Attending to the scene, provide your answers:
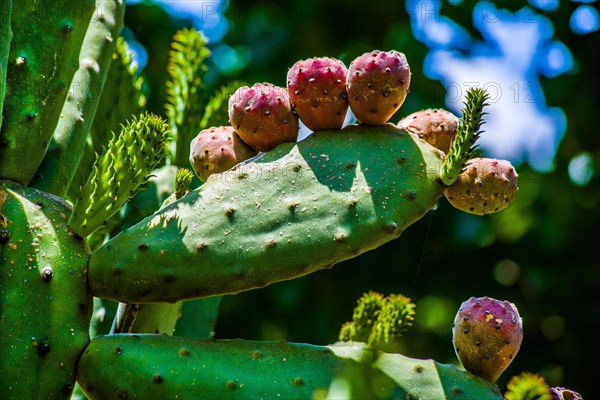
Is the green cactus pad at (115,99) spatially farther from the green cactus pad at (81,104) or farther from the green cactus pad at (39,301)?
the green cactus pad at (39,301)

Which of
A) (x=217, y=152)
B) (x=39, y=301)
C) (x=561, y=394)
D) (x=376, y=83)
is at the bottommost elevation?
(x=561, y=394)

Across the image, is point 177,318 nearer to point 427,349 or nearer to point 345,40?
point 427,349

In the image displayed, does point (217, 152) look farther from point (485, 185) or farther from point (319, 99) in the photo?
point (485, 185)

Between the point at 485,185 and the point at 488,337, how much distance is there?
0.80 ft

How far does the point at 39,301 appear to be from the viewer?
125cm

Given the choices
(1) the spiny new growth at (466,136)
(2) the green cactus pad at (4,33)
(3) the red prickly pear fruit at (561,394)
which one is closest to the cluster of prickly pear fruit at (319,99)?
(1) the spiny new growth at (466,136)

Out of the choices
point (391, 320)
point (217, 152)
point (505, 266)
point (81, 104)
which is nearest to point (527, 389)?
point (391, 320)

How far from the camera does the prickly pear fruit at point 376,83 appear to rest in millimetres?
1426

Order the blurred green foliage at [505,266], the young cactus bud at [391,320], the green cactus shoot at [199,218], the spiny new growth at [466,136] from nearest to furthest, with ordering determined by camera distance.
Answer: the green cactus shoot at [199,218]
the spiny new growth at [466,136]
the young cactus bud at [391,320]
the blurred green foliage at [505,266]

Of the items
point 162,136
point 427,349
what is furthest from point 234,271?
point 427,349

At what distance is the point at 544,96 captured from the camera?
376 centimetres

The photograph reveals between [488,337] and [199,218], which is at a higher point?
[199,218]

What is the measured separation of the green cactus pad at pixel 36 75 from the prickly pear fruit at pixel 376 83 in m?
0.49

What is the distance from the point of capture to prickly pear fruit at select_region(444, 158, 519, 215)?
1415 millimetres
